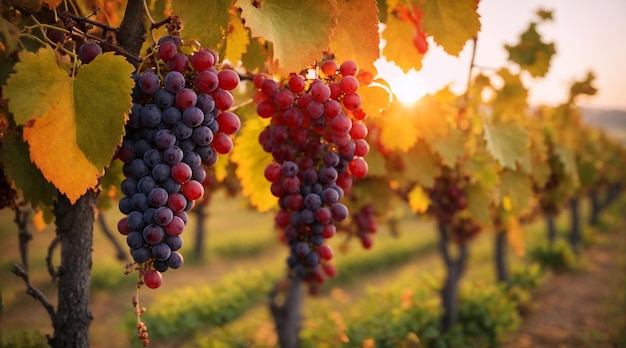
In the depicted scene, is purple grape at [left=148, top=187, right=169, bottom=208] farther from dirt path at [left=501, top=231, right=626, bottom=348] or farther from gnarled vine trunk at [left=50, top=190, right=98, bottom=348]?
dirt path at [left=501, top=231, right=626, bottom=348]

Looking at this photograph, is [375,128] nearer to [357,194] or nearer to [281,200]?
[357,194]

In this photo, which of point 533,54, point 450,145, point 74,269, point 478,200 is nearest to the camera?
point 74,269

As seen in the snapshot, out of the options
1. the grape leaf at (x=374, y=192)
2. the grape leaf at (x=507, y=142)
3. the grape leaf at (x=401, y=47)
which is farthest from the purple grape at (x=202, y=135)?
the grape leaf at (x=374, y=192)

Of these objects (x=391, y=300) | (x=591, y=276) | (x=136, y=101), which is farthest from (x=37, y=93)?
(x=591, y=276)

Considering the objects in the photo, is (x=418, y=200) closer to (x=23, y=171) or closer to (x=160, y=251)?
(x=160, y=251)

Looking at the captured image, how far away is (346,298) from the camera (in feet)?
38.7

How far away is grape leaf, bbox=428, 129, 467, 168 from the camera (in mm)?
2580

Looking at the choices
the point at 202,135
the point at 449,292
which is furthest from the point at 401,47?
the point at 449,292

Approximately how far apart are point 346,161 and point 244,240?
1497 cm

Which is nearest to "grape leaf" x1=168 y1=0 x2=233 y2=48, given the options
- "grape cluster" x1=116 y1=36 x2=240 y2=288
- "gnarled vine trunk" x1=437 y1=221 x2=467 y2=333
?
"grape cluster" x1=116 y1=36 x2=240 y2=288

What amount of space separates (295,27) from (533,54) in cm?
276

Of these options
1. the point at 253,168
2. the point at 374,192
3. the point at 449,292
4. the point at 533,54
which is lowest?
the point at 449,292

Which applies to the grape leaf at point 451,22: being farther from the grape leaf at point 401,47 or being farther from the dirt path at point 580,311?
the dirt path at point 580,311

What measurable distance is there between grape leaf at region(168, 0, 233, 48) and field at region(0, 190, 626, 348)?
4.37 feet
